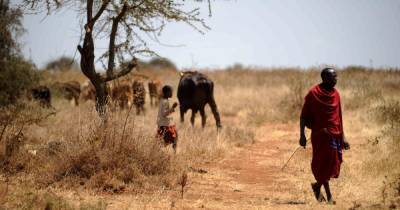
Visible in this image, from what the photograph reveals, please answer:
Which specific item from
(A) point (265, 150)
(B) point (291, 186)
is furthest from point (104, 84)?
(A) point (265, 150)

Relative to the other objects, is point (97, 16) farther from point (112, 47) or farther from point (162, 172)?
point (162, 172)

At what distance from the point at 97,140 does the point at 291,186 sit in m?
3.49

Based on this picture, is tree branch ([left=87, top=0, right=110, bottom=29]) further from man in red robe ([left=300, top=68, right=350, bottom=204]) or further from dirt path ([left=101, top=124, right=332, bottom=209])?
man in red robe ([left=300, top=68, right=350, bottom=204])

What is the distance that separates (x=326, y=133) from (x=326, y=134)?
1 centimetres

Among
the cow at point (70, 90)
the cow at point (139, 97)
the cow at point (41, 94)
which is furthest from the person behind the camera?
the cow at point (70, 90)

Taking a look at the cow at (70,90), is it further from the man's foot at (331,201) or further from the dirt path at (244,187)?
the man's foot at (331,201)

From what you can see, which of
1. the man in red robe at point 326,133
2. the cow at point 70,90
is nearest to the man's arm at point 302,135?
the man in red robe at point 326,133

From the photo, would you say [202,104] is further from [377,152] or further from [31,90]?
[31,90]

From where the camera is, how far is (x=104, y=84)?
1056 cm

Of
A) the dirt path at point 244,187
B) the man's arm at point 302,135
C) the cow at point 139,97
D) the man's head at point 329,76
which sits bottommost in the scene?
the dirt path at point 244,187

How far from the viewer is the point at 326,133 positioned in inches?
300

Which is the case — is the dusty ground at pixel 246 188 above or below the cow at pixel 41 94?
below

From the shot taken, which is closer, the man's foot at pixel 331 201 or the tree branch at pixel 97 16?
the man's foot at pixel 331 201

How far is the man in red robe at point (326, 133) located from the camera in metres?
7.62
